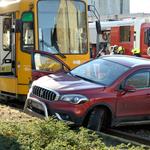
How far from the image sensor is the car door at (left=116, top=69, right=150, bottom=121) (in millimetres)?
6547

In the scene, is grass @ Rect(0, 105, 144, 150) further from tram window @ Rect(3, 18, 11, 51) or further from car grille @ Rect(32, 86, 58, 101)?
tram window @ Rect(3, 18, 11, 51)

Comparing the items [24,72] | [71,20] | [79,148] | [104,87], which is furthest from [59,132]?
[71,20]

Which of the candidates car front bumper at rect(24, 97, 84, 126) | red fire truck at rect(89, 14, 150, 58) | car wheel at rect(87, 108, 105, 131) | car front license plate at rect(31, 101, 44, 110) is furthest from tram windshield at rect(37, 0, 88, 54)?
red fire truck at rect(89, 14, 150, 58)

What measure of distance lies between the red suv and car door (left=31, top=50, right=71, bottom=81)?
1.33 m

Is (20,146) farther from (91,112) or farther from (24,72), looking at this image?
(24,72)

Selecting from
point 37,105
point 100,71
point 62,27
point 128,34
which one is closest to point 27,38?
point 62,27

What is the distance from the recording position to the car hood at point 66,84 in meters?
6.30

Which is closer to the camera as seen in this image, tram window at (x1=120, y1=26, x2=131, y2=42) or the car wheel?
the car wheel

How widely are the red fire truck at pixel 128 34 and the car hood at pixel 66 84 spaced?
401 inches

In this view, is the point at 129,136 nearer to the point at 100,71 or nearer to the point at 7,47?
the point at 100,71

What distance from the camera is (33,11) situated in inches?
384

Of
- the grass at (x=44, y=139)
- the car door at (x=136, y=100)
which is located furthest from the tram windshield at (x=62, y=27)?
the grass at (x=44, y=139)

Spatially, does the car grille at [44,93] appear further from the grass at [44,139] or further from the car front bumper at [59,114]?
the grass at [44,139]

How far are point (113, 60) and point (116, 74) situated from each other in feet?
2.26
